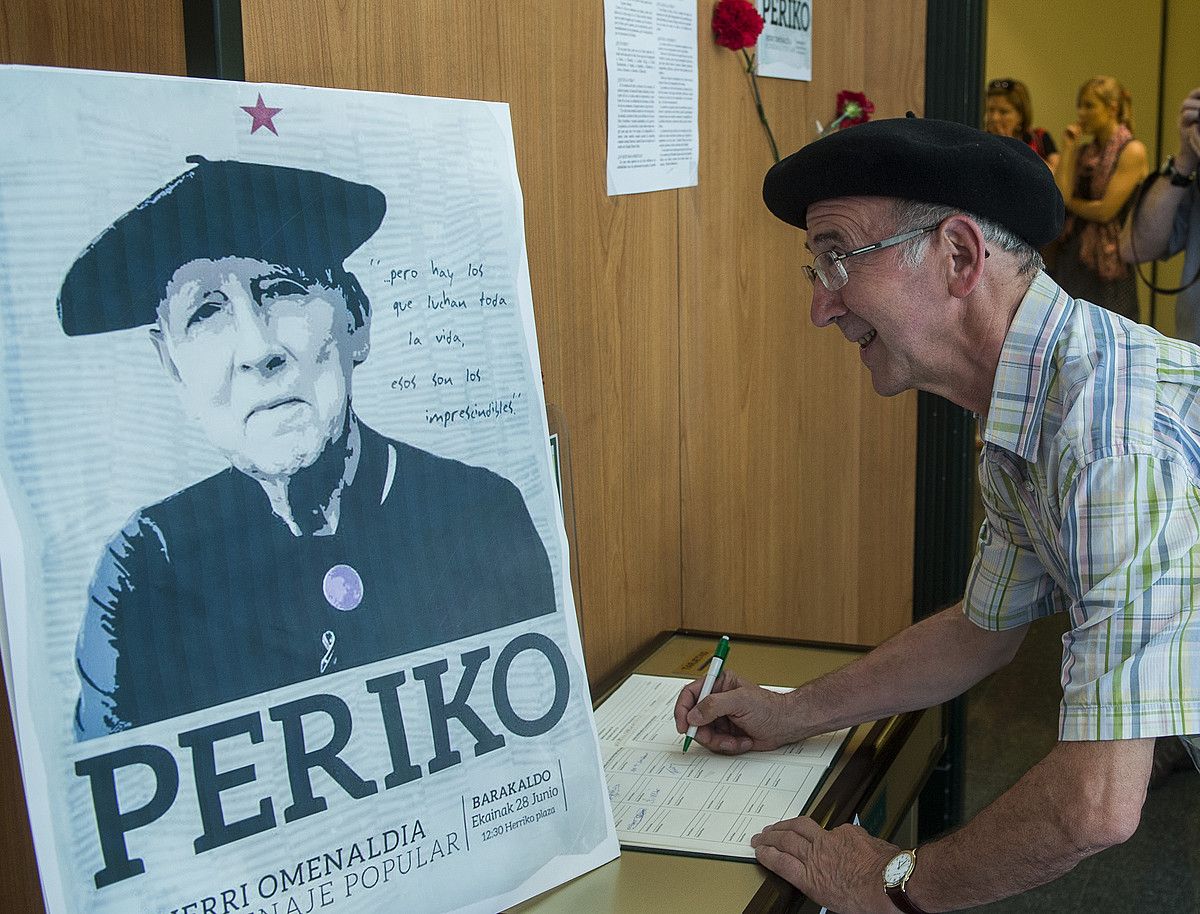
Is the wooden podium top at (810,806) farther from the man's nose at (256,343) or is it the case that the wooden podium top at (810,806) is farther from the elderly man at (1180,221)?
the elderly man at (1180,221)

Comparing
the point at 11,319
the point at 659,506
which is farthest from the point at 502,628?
the point at 659,506

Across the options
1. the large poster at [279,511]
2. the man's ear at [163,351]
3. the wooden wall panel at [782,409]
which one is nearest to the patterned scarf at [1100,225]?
the wooden wall panel at [782,409]

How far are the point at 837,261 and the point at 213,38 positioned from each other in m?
0.70

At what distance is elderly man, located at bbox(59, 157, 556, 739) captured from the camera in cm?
91

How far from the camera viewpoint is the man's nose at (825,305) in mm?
1430

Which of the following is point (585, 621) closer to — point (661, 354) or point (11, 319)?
point (661, 354)

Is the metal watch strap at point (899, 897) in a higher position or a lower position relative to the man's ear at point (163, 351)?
lower

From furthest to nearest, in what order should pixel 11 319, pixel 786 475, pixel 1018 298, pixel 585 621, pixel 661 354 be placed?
pixel 786 475, pixel 661 354, pixel 585 621, pixel 1018 298, pixel 11 319

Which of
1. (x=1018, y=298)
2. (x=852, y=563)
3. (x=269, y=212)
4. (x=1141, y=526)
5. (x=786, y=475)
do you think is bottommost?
(x=852, y=563)

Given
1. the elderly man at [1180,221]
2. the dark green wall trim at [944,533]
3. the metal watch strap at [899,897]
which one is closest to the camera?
the metal watch strap at [899,897]

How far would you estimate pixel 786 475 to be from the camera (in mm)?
2564

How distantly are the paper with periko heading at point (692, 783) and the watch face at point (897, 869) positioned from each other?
14cm

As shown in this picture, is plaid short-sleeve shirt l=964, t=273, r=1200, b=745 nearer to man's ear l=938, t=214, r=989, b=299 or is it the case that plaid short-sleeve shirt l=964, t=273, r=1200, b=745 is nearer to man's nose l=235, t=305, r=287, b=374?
man's ear l=938, t=214, r=989, b=299

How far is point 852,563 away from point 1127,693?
1.63 metres
